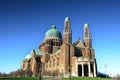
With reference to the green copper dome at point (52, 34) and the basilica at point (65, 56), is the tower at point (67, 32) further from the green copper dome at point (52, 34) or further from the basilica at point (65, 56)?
the green copper dome at point (52, 34)

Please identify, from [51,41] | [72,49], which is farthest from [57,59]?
[51,41]

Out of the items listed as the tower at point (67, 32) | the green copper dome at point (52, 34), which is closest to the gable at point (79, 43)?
the tower at point (67, 32)

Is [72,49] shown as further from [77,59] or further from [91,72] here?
[91,72]

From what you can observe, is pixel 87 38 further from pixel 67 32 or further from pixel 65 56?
pixel 65 56

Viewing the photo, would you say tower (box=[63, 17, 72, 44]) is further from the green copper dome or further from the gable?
the green copper dome

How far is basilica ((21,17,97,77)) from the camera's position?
2958 inches

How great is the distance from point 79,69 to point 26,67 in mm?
29257

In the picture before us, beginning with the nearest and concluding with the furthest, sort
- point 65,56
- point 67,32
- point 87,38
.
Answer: point 65,56, point 67,32, point 87,38

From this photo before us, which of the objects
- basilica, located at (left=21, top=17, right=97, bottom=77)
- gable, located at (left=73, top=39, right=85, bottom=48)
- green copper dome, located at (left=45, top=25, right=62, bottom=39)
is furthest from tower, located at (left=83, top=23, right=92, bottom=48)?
green copper dome, located at (left=45, top=25, right=62, bottom=39)

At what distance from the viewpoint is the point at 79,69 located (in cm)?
7769

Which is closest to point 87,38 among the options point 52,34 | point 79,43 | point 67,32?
point 79,43

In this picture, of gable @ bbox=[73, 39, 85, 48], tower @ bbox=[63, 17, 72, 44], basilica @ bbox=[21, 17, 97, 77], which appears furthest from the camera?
gable @ bbox=[73, 39, 85, 48]

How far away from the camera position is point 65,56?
7675cm

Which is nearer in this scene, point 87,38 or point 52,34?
point 87,38
